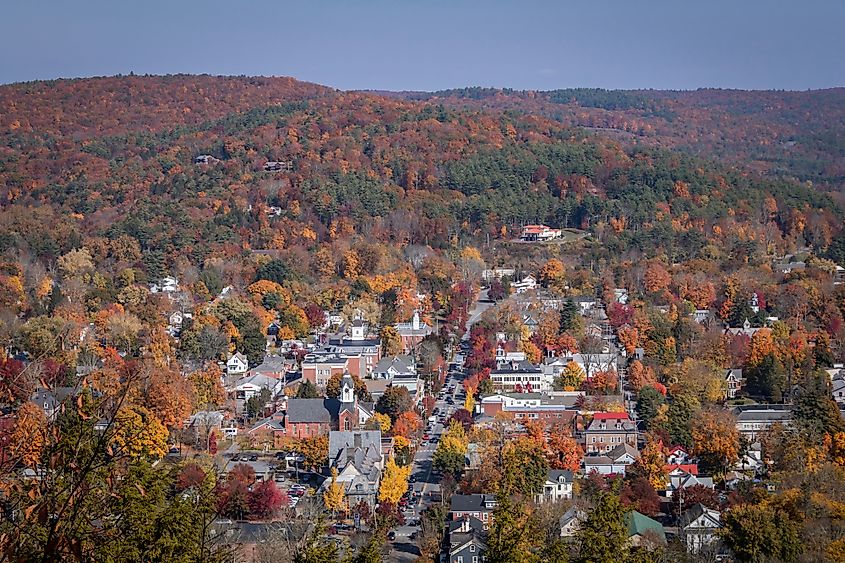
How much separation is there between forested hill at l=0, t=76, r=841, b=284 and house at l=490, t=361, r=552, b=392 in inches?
438

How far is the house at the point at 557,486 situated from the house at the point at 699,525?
6.27ft

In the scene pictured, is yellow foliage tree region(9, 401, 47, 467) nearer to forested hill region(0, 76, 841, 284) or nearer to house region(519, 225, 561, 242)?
forested hill region(0, 76, 841, 284)

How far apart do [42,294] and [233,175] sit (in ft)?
50.4

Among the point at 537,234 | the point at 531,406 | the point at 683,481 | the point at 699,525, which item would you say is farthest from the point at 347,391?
the point at 537,234

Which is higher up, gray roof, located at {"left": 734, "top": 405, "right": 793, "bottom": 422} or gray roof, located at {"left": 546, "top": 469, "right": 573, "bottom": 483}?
gray roof, located at {"left": 546, "top": 469, "right": 573, "bottom": 483}

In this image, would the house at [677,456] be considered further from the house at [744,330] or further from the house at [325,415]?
the house at [744,330]

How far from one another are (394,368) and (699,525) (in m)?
10.2

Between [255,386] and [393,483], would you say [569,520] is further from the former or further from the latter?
[255,386]

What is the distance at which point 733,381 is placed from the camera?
2341cm

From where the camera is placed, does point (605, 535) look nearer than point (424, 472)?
Yes

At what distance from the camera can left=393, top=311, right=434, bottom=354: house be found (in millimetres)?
27016

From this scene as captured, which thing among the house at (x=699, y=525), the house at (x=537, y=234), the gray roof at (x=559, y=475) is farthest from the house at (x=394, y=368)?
the house at (x=537, y=234)

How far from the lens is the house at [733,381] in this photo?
2312 cm

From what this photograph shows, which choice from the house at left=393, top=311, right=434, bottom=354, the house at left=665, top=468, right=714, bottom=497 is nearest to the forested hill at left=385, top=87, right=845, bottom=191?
the house at left=393, top=311, right=434, bottom=354
